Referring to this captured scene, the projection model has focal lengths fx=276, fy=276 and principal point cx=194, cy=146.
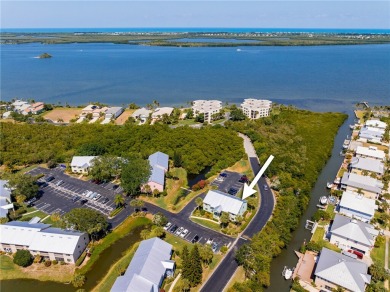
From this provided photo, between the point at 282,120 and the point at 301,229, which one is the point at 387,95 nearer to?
the point at 282,120

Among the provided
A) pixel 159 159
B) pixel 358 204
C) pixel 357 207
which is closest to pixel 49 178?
pixel 159 159

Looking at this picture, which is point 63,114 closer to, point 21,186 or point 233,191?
point 21,186

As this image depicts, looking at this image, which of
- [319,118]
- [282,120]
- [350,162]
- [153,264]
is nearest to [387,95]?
[319,118]

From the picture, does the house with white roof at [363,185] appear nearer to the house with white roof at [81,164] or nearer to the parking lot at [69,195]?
the parking lot at [69,195]

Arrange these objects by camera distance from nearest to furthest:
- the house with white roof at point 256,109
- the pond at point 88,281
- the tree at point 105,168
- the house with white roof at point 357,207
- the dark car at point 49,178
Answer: the pond at point 88,281 → the house with white roof at point 357,207 → the tree at point 105,168 → the dark car at point 49,178 → the house with white roof at point 256,109

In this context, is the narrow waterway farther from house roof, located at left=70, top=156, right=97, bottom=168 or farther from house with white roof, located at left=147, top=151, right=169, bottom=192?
house roof, located at left=70, top=156, right=97, bottom=168

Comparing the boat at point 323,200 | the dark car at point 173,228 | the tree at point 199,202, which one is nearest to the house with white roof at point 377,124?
the boat at point 323,200
